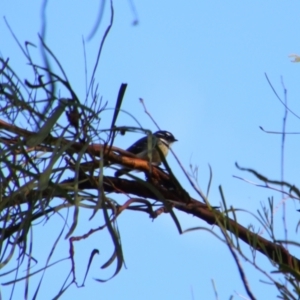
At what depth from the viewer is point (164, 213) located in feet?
5.16

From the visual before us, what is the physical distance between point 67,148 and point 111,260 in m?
0.19

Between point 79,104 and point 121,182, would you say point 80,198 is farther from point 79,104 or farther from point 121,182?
point 121,182

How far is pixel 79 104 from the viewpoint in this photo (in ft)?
3.42

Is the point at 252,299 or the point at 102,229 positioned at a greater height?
the point at 102,229

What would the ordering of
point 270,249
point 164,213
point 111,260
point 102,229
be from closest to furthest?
point 111,260 < point 102,229 < point 270,249 < point 164,213

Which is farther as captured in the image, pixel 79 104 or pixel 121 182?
pixel 121 182

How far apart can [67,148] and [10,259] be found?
0.20 m

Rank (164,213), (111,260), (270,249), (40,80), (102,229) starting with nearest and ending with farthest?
(111,260) → (40,80) → (102,229) → (270,249) → (164,213)

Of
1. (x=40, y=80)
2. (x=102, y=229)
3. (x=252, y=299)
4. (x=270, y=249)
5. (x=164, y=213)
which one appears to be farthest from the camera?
(x=164, y=213)

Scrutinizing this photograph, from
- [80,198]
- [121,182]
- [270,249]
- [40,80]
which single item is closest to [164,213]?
[121,182]

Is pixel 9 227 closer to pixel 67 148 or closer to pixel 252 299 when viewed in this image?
pixel 67 148

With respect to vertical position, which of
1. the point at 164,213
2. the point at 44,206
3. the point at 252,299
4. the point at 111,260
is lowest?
the point at 252,299

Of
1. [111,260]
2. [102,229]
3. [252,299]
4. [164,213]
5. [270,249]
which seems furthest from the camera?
[164,213]

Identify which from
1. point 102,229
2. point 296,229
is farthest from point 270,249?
point 102,229
